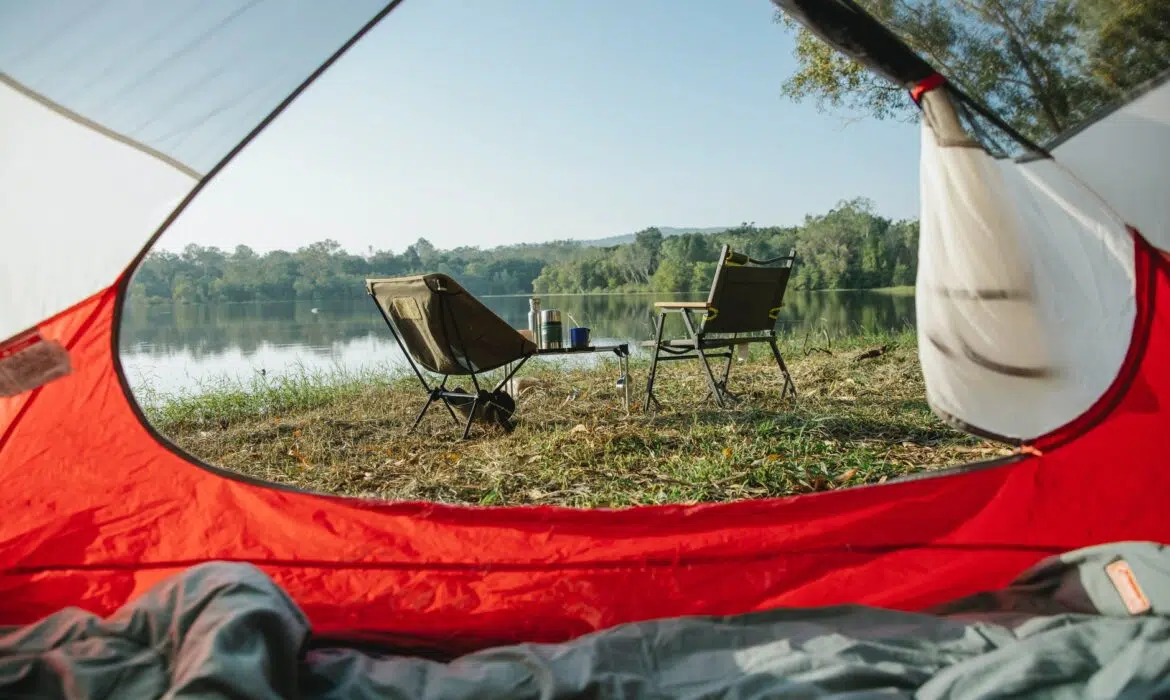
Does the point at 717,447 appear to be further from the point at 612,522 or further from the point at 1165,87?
the point at 1165,87

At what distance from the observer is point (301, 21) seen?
5.94ft

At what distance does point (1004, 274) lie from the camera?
1.56m

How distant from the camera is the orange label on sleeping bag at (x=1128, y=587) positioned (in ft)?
4.56

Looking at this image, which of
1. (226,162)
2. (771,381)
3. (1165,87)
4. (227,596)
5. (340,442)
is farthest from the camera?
(771,381)

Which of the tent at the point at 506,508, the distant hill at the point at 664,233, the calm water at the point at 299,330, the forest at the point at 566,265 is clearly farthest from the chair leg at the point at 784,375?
the distant hill at the point at 664,233

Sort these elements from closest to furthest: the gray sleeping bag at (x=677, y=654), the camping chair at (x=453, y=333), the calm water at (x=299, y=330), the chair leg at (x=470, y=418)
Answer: the gray sleeping bag at (x=677, y=654)
the camping chair at (x=453, y=333)
the chair leg at (x=470, y=418)
the calm water at (x=299, y=330)

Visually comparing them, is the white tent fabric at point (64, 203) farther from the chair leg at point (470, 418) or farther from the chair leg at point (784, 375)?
the chair leg at point (784, 375)

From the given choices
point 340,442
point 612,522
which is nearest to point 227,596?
point 612,522

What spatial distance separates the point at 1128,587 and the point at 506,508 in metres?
1.26

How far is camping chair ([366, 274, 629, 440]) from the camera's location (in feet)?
12.5

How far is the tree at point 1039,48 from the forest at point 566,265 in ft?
47.9

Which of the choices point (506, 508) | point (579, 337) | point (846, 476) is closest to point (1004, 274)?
point (506, 508)

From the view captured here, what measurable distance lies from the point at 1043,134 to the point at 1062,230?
20 centimetres

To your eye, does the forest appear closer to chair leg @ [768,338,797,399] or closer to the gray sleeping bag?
chair leg @ [768,338,797,399]
